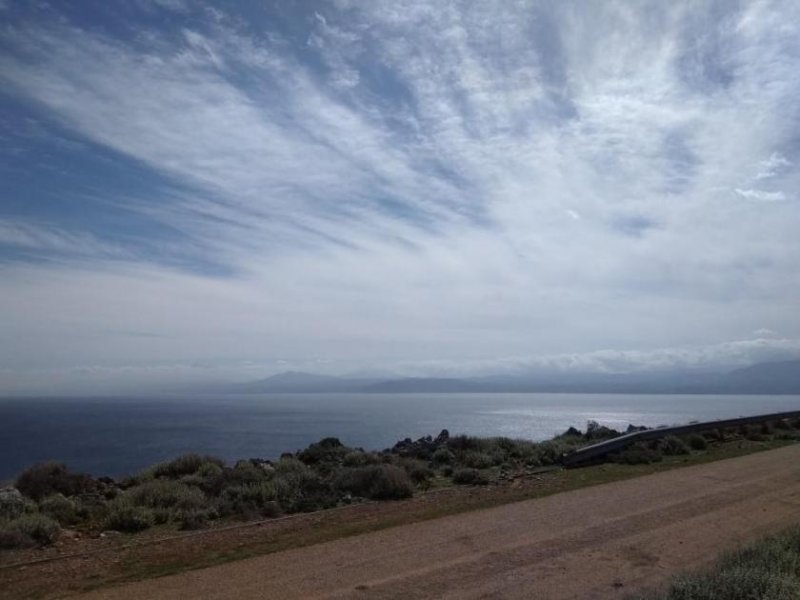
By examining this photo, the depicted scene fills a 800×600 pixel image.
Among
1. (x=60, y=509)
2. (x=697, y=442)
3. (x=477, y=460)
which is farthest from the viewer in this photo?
(x=697, y=442)

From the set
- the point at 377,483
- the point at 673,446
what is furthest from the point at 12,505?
the point at 673,446

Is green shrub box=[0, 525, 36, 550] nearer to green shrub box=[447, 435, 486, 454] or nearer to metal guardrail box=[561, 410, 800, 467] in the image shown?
metal guardrail box=[561, 410, 800, 467]

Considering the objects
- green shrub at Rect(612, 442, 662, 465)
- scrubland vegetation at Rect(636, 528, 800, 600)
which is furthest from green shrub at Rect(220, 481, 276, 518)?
green shrub at Rect(612, 442, 662, 465)

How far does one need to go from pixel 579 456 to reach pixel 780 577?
12.5 metres

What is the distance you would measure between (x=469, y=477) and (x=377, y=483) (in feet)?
9.69

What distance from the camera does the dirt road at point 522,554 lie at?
740cm

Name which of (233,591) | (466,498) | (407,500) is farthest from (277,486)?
(233,591)

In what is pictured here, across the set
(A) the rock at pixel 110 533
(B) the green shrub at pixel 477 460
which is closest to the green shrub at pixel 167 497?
(A) the rock at pixel 110 533

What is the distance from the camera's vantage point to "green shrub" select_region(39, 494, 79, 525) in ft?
39.1

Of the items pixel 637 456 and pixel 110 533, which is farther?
pixel 637 456

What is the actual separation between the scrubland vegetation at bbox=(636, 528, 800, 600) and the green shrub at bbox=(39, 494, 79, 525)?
9974 mm

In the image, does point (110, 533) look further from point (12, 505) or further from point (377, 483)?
point (377, 483)

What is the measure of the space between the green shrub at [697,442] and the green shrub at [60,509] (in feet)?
63.9

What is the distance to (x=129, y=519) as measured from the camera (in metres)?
11.5
